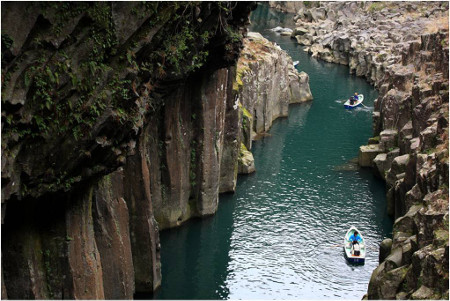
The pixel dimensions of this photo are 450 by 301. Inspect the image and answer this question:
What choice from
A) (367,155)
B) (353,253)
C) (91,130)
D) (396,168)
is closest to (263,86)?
(367,155)

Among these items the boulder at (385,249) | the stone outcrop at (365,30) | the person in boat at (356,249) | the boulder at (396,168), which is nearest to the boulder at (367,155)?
the boulder at (396,168)

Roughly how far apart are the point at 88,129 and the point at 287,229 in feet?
75.3

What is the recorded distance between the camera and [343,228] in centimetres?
4350

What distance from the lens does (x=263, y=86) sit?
5909cm

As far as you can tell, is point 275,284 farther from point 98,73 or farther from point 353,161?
point 353,161

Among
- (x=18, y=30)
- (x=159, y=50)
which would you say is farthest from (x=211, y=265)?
(x=18, y=30)

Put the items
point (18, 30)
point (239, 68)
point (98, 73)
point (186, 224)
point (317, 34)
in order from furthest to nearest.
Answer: point (317, 34) < point (239, 68) < point (186, 224) < point (98, 73) < point (18, 30)

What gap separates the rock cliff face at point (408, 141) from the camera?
30255mm

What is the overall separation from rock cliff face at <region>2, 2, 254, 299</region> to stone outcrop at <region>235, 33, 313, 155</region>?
48.3 feet

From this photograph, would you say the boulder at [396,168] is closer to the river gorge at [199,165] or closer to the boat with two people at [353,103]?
the river gorge at [199,165]

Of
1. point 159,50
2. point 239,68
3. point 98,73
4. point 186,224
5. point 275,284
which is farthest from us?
point 239,68

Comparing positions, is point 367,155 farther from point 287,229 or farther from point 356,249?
point 356,249

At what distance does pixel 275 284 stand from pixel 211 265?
4.15m

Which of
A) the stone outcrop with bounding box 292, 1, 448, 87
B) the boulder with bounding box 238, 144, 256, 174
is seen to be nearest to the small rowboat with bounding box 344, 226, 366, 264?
the boulder with bounding box 238, 144, 256, 174
